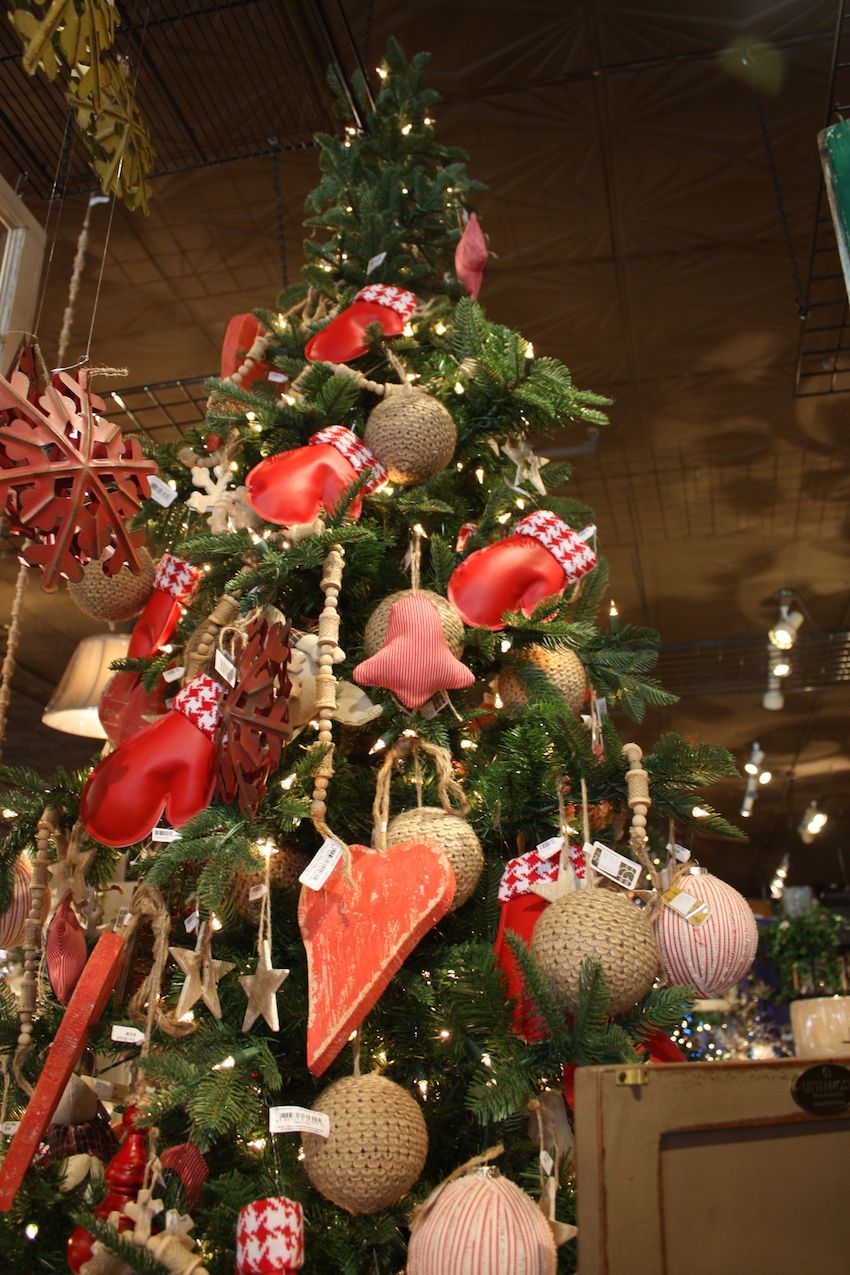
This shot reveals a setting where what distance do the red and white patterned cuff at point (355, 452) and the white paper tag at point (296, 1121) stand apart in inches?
34.2

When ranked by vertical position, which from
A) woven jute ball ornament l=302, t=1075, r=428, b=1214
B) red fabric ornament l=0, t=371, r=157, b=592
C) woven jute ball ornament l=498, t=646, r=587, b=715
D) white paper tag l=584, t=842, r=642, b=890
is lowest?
woven jute ball ornament l=302, t=1075, r=428, b=1214

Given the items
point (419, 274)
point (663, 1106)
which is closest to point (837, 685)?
point (419, 274)

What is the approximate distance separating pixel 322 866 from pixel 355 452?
2.12 ft

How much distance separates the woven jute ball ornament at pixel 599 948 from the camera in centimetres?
105

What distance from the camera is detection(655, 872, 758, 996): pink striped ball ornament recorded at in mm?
1229

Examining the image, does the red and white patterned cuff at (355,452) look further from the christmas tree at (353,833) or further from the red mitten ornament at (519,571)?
the red mitten ornament at (519,571)

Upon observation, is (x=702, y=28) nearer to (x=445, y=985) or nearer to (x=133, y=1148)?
(x=445, y=985)

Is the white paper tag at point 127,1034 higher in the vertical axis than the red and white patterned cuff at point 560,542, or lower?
lower

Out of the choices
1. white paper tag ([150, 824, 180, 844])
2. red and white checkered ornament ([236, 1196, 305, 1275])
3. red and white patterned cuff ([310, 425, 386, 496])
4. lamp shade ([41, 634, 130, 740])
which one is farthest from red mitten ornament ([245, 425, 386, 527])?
lamp shade ([41, 634, 130, 740])

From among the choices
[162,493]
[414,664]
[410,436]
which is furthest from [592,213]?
[414,664]

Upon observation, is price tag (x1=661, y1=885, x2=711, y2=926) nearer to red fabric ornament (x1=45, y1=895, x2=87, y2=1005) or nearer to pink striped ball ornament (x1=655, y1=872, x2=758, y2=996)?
pink striped ball ornament (x1=655, y1=872, x2=758, y2=996)

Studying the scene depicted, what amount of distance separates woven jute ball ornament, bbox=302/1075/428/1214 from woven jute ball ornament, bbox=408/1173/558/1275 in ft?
0.23

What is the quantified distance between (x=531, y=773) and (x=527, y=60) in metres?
2.15

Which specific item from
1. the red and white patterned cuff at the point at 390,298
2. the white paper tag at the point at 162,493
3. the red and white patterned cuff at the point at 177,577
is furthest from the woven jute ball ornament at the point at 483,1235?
the red and white patterned cuff at the point at 390,298
